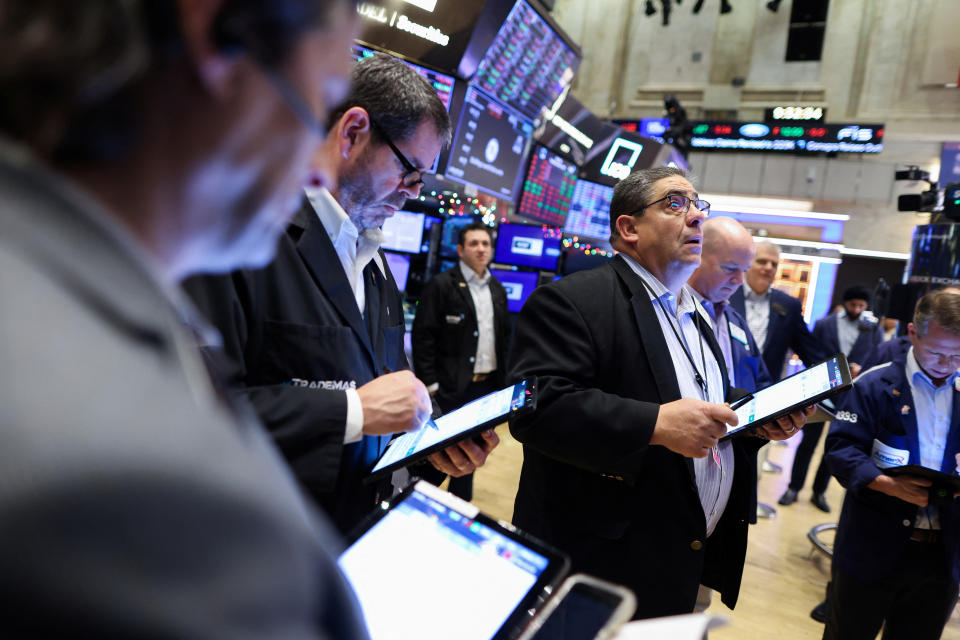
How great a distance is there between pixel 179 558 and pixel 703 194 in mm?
13280

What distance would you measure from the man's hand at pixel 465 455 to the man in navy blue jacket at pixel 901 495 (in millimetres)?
1769

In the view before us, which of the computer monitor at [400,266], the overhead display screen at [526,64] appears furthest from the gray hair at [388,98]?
the computer monitor at [400,266]

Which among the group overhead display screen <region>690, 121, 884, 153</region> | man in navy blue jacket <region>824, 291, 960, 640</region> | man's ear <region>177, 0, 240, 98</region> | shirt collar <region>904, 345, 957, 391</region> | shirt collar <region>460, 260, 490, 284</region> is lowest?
man in navy blue jacket <region>824, 291, 960, 640</region>

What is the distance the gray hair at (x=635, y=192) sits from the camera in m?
2.16

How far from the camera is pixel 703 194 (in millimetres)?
12469

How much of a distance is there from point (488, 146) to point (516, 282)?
90.9 inches

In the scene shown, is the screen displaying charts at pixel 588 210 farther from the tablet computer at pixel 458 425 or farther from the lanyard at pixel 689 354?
the tablet computer at pixel 458 425

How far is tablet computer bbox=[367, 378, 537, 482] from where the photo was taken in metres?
1.17

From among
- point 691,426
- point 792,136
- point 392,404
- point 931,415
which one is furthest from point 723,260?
point 792,136

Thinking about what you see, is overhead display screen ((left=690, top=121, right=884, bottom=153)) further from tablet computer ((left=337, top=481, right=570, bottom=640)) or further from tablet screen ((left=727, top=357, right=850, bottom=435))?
tablet computer ((left=337, top=481, right=570, bottom=640))

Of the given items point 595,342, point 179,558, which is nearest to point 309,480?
point 179,558

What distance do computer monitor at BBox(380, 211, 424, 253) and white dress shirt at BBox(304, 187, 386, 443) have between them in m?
4.19

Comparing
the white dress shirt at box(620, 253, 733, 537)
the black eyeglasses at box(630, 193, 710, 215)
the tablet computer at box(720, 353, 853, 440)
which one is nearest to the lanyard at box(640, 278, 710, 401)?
the white dress shirt at box(620, 253, 733, 537)

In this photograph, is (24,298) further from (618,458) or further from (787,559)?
(787,559)
